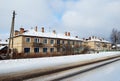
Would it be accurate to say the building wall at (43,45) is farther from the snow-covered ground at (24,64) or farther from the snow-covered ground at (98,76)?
the snow-covered ground at (98,76)

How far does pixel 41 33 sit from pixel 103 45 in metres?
60.7

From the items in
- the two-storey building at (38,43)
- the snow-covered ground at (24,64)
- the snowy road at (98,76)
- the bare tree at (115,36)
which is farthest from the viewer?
the bare tree at (115,36)

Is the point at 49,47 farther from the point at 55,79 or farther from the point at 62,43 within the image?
the point at 55,79

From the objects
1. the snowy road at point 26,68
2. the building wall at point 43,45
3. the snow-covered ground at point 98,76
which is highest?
the building wall at point 43,45

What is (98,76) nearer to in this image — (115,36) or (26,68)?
(26,68)

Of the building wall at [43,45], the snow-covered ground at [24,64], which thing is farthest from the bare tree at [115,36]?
the snow-covered ground at [24,64]

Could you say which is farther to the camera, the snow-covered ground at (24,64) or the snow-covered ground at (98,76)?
the snow-covered ground at (24,64)

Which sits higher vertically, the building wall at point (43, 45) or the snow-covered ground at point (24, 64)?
the building wall at point (43, 45)

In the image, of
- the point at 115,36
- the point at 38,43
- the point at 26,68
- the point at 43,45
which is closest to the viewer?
the point at 26,68

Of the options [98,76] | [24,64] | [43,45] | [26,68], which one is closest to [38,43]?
[43,45]

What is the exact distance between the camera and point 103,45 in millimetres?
114000

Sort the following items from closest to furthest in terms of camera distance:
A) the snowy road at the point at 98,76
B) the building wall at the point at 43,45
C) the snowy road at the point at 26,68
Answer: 1. the snowy road at the point at 98,76
2. the snowy road at the point at 26,68
3. the building wall at the point at 43,45

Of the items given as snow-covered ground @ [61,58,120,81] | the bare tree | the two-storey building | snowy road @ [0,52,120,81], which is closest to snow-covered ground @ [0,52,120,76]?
snowy road @ [0,52,120,81]

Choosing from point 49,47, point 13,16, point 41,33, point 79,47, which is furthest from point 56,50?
point 13,16
